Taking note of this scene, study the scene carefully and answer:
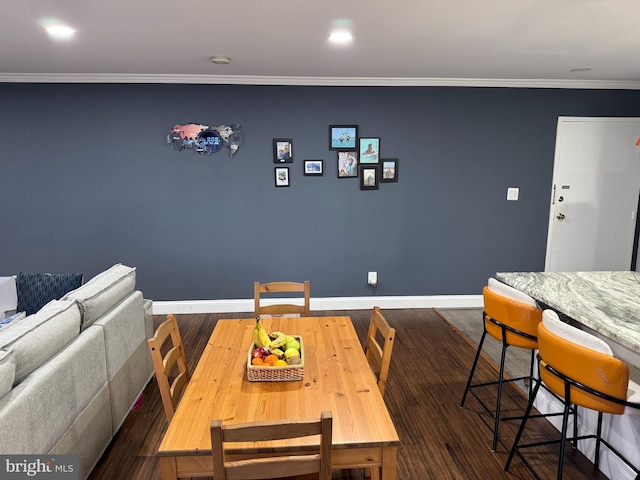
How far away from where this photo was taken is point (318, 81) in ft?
13.9

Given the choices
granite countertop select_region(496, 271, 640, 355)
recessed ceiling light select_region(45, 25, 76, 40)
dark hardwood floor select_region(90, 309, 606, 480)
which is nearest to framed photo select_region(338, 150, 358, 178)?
dark hardwood floor select_region(90, 309, 606, 480)

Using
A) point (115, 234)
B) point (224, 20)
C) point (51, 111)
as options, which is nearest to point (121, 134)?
point (51, 111)

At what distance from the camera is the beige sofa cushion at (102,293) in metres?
2.32

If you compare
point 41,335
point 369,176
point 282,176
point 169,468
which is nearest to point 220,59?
point 282,176

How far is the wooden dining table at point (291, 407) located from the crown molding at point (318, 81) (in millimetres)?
3007

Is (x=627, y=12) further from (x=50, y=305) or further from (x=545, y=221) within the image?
(x=50, y=305)

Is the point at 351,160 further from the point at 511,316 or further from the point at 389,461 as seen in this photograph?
the point at 389,461

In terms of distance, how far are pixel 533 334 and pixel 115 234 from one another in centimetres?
403

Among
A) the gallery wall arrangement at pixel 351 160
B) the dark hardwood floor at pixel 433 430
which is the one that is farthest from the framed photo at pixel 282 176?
the dark hardwood floor at pixel 433 430

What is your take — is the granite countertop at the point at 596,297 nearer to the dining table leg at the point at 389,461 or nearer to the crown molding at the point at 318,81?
the dining table leg at the point at 389,461

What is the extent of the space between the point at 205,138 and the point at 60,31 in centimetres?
163

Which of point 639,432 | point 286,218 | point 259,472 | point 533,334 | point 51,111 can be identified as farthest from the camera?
point 286,218

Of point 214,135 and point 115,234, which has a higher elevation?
point 214,135

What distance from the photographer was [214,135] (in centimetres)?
429
